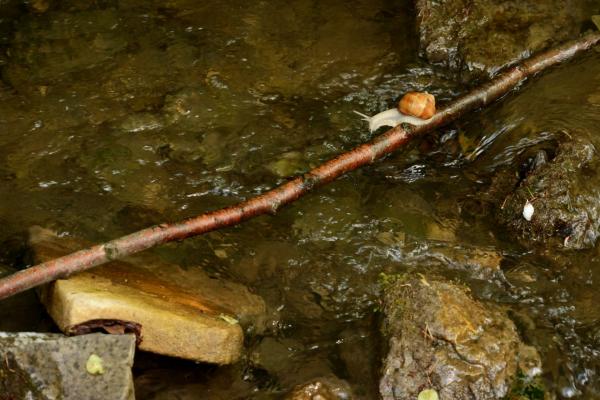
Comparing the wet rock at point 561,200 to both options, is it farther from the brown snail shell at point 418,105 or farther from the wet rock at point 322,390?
the wet rock at point 322,390

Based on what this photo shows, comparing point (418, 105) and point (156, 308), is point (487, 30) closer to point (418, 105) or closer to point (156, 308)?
point (418, 105)

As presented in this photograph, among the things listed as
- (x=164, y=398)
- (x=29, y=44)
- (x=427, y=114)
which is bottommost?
(x=164, y=398)

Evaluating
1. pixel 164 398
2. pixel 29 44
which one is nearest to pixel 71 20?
pixel 29 44

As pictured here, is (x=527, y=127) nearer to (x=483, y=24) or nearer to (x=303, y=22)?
(x=483, y=24)

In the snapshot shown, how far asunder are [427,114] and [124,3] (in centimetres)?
410

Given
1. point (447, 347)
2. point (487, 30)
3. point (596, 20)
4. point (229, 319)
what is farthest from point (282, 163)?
point (596, 20)

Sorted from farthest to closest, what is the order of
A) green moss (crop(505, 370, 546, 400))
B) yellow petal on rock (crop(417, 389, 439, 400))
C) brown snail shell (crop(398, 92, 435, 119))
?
brown snail shell (crop(398, 92, 435, 119)) < green moss (crop(505, 370, 546, 400)) < yellow petal on rock (crop(417, 389, 439, 400))

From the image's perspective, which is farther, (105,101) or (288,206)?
(105,101)

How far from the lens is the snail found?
18.2 feet

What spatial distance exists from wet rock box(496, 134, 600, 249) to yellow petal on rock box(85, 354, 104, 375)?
10.3ft

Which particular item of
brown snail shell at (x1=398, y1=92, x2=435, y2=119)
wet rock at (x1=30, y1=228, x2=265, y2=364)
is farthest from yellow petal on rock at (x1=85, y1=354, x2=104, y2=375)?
brown snail shell at (x1=398, y1=92, x2=435, y2=119)

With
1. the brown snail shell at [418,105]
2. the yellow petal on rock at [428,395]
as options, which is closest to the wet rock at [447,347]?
the yellow petal on rock at [428,395]

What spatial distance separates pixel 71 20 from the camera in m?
7.47

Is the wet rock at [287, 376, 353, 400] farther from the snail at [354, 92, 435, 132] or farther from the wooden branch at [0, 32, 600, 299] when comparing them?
the snail at [354, 92, 435, 132]
